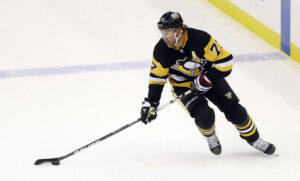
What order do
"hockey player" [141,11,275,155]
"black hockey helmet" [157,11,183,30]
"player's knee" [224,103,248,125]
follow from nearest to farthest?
1. "black hockey helmet" [157,11,183,30]
2. "hockey player" [141,11,275,155]
3. "player's knee" [224,103,248,125]

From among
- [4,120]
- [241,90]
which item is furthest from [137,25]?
[4,120]

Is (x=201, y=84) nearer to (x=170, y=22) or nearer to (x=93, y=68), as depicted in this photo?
(x=170, y=22)

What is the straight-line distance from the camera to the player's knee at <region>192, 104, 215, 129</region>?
3408 mm

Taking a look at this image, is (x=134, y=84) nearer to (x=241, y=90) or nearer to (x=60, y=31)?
(x=241, y=90)

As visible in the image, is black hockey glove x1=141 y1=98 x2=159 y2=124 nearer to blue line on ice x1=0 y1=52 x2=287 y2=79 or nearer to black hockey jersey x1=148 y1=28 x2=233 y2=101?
black hockey jersey x1=148 y1=28 x2=233 y2=101

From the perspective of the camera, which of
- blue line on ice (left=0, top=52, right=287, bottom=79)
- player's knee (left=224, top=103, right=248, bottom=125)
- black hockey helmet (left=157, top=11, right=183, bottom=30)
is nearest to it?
black hockey helmet (left=157, top=11, right=183, bottom=30)

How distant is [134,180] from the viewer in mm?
3408

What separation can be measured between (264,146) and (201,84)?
2.00 ft

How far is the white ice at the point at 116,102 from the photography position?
3.57m

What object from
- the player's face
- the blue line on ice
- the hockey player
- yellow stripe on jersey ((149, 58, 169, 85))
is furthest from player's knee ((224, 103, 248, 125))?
the blue line on ice

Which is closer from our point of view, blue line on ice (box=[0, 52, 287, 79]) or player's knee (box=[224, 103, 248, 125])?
player's knee (box=[224, 103, 248, 125])

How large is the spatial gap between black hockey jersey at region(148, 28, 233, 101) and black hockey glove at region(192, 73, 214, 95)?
31 mm

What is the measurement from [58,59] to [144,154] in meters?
2.27

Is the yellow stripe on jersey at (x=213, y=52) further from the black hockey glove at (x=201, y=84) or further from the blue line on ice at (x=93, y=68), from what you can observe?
the blue line on ice at (x=93, y=68)
